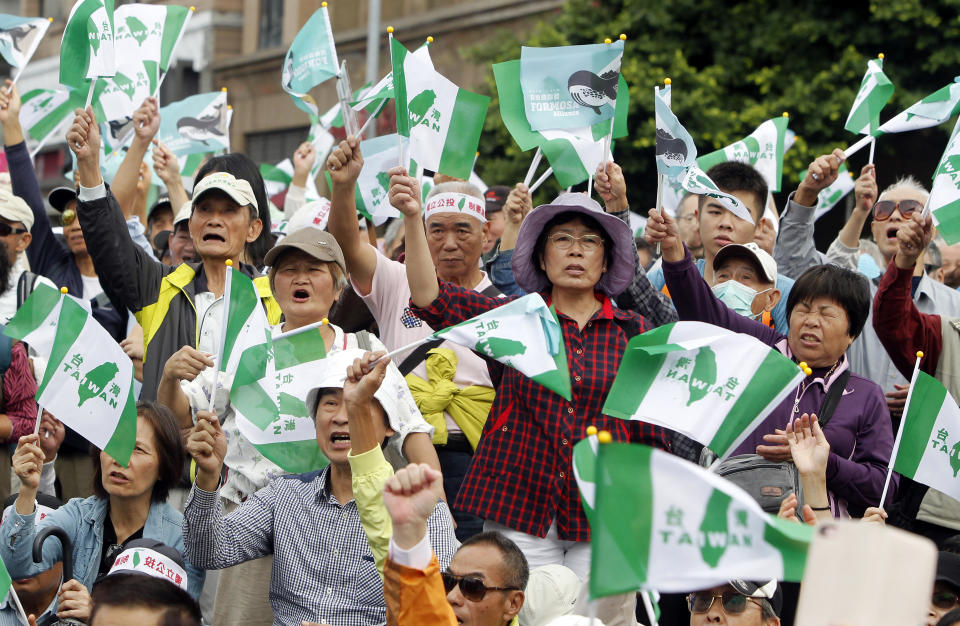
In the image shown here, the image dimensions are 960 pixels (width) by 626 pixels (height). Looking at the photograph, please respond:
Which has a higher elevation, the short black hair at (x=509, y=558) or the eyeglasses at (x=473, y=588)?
the short black hair at (x=509, y=558)

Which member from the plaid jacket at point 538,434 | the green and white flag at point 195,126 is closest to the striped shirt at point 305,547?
the plaid jacket at point 538,434

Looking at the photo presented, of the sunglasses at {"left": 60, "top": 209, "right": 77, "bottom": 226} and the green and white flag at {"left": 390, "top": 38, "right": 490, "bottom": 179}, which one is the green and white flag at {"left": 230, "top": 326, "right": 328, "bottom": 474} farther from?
the sunglasses at {"left": 60, "top": 209, "right": 77, "bottom": 226}

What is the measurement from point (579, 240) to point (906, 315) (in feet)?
4.31

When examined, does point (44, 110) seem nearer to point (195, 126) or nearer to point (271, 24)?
point (195, 126)

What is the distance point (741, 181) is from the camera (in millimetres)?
7117

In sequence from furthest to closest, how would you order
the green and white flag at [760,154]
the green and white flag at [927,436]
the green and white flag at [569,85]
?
the green and white flag at [760,154]
the green and white flag at [569,85]
the green and white flag at [927,436]

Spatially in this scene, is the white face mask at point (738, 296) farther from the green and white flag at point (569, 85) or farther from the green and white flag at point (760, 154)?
the green and white flag at point (760, 154)

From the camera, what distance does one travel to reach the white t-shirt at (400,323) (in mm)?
5824

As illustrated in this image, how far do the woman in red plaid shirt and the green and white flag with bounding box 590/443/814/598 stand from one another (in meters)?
1.90

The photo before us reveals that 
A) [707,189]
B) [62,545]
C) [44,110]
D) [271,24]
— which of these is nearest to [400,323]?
[707,189]

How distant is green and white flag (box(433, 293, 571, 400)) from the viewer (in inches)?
190

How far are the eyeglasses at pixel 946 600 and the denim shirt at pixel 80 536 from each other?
2.48 m

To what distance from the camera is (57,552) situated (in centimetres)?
525

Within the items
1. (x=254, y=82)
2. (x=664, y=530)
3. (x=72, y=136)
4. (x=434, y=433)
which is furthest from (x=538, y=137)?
(x=254, y=82)
